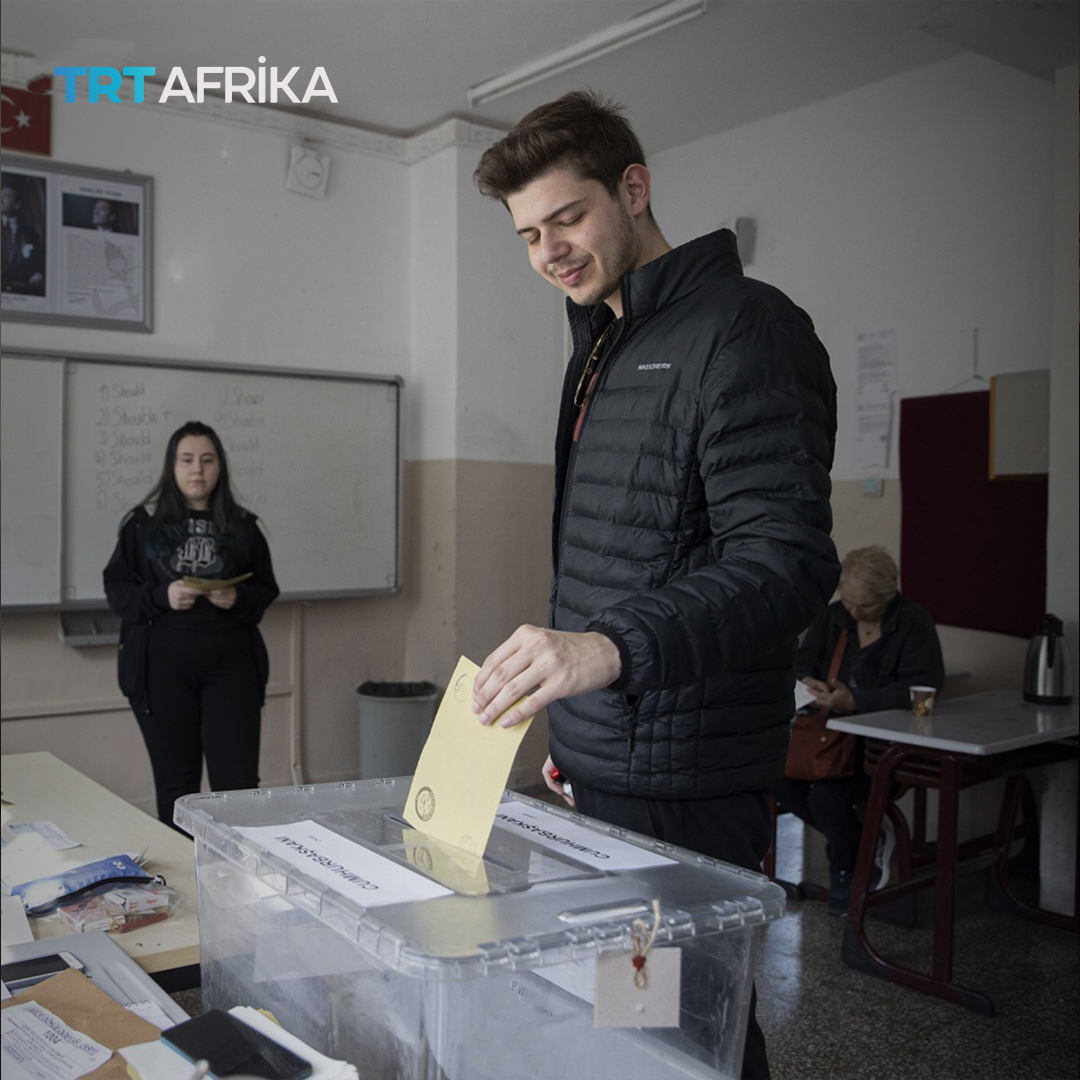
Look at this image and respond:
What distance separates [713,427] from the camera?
1.28m

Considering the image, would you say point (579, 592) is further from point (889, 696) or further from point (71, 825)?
point (889, 696)

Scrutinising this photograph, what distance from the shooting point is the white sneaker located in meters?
3.45

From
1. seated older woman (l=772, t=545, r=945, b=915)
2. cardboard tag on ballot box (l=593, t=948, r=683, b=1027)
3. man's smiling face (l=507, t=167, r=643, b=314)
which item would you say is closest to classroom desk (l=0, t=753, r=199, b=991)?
cardboard tag on ballot box (l=593, t=948, r=683, b=1027)

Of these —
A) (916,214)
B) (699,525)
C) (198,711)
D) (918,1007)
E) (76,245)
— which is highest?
(916,214)

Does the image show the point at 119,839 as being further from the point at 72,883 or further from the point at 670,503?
the point at 670,503

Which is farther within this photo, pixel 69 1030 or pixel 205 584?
pixel 205 584

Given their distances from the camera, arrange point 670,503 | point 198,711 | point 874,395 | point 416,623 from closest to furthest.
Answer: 1. point 670,503
2. point 198,711
3. point 874,395
4. point 416,623

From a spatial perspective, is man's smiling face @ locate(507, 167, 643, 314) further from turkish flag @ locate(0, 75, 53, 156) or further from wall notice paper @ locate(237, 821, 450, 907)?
turkish flag @ locate(0, 75, 53, 156)

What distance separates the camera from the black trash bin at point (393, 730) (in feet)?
15.8

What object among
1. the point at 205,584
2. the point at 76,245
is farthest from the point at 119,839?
the point at 76,245

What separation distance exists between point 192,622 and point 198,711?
27 centimetres

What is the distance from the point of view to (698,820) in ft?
4.58

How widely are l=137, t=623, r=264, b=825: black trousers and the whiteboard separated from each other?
1039 millimetres

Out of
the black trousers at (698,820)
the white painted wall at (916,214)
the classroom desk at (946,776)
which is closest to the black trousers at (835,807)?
the classroom desk at (946,776)
